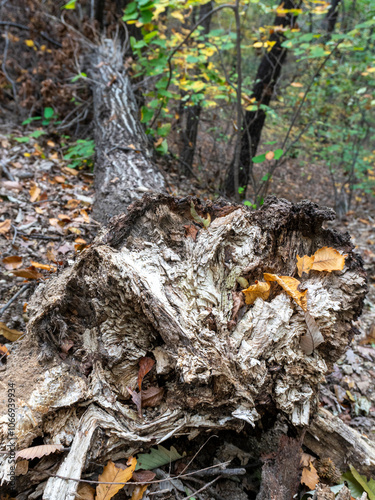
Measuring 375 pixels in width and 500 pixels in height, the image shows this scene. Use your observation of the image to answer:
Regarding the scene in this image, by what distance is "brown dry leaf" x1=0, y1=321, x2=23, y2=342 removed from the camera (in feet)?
Answer: 6.62

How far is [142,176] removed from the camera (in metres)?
3.42

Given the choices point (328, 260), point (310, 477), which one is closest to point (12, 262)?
point (328, 260)

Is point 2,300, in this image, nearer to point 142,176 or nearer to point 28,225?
point 28,225

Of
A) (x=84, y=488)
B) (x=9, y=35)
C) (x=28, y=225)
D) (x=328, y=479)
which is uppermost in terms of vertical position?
(x=9, y=35)

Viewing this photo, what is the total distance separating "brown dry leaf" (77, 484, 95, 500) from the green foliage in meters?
4.33

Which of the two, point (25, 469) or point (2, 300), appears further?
point (2, 300)

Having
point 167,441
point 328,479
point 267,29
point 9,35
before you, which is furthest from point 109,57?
point 328,479

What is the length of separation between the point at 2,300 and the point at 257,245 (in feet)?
6.29

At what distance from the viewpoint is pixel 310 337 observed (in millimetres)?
1721

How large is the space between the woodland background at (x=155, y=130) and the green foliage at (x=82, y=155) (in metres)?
0.02

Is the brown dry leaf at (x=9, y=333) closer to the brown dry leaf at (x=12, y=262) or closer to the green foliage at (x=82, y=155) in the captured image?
the brown dry leaf at (x=12, y=262)

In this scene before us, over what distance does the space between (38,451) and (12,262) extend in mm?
1675

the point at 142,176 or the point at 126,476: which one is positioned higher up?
the point at 142,176

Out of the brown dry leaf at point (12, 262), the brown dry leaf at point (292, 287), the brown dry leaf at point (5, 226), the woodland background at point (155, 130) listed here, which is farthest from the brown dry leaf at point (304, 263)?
the brown dry leaf at point (5, 226)
